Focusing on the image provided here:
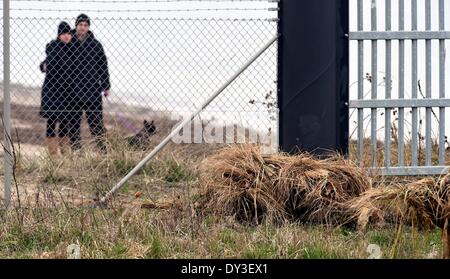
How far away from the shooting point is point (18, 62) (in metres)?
10.7

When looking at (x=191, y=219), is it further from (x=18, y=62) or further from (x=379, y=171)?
(x=18, y=62)

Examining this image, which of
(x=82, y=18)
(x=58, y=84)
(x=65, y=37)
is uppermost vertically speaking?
(x=82, y=18)

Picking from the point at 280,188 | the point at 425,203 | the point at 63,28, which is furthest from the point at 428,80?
the point at 63,28

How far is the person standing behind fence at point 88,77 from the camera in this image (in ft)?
37.3

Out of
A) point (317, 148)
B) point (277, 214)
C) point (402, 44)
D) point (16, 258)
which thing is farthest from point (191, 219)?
point (402, 44)

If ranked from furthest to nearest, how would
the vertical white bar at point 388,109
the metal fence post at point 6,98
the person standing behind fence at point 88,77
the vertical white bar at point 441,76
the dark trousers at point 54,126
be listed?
1. the dark trousers at point 54,126
2. the person standing behind fence at point 88,77
3. the vertical white bar at point 441,76
4. the vertical white bar at point 388,109
5. the metal fence post at point 6,98

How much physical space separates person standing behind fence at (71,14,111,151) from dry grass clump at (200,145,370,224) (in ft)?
11.5

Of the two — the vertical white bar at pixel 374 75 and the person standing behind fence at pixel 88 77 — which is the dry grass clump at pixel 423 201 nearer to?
the vertical white bar at pixel 374 75

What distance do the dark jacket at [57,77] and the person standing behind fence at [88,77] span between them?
0.36ft

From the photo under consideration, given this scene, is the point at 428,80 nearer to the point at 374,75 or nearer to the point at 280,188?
the point at 374,75

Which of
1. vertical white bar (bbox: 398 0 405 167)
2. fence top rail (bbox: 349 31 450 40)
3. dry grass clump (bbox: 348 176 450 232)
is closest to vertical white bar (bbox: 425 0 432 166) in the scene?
fence top rail (bbox: 349 31 450 40)

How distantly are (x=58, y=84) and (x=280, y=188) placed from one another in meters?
5.36

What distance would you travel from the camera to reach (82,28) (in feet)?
37.3

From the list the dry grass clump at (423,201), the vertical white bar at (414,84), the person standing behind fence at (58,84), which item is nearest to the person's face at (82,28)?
the person standing behind fence at (58,84)
